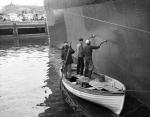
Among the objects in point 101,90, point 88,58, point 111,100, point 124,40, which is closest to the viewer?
point 111,100

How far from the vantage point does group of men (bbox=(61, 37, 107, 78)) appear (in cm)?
1309

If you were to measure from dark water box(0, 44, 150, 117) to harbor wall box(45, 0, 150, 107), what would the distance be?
1135mm

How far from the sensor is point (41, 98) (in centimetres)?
1412

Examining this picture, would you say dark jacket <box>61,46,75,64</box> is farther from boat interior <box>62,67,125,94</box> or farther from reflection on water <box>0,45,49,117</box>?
reflection on water <box>0,45,49,117</box>

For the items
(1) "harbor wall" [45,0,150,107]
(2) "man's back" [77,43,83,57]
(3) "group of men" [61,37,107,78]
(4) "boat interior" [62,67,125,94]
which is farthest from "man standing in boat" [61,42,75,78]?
(1) "harbor wall" [45,0,150,107]

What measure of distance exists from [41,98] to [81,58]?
2947 mm

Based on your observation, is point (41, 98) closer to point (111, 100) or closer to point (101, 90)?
point (101, 90)

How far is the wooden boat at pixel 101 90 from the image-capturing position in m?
10.3

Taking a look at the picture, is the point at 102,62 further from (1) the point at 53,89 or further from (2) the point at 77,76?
(1) the point at 53,89

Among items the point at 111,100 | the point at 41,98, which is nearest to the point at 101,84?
the point at 111,100

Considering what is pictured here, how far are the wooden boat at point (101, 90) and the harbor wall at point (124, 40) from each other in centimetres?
92

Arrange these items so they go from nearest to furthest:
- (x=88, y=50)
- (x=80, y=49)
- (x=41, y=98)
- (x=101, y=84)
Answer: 1. (x=101, y=84)
2. (x=88, y=50)
3. (x=80, y=49)
4. (x=41, y=98)

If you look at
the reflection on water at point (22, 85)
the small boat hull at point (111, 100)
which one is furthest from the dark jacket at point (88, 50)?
the reflection on water at point (22, 85)

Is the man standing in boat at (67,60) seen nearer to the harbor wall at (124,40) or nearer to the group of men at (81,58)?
the group of men at (81,58)
